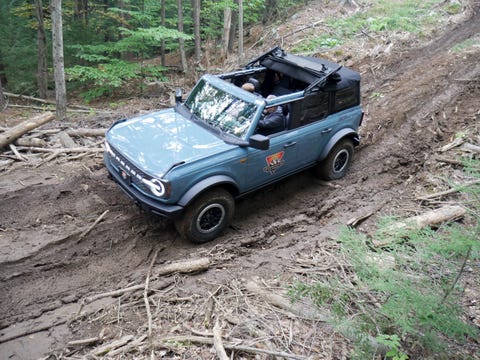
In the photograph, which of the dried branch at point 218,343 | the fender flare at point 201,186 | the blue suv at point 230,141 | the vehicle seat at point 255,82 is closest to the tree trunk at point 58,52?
the blue suv at point 230,141

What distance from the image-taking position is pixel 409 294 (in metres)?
3.25

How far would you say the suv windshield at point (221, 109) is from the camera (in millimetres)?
5992

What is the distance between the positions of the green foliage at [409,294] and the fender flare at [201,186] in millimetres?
1894

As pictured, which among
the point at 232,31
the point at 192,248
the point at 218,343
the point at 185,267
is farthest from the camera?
the point at 232,31

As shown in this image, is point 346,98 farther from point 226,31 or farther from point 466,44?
point 226,31

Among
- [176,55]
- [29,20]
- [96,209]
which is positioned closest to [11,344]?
[96,209]

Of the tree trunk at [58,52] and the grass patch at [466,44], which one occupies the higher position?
the grass patch at [466,44]

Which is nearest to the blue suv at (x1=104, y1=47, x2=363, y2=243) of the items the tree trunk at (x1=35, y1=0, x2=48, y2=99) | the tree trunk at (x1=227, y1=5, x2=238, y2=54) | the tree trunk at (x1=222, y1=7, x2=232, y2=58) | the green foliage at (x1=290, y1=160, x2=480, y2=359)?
the green foliage at (x1=290, y1=160, x2=480, y2=359)

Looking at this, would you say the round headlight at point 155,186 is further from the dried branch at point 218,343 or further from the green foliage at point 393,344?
the green foliage at point 393,344

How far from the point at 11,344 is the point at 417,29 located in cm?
1515

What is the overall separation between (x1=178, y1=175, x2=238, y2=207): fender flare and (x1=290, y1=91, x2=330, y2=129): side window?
160cm

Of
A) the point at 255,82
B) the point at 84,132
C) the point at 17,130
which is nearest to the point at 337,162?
the point at 255,82

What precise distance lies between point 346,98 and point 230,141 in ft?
8.82

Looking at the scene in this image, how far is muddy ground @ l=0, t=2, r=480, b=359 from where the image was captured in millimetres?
4051
